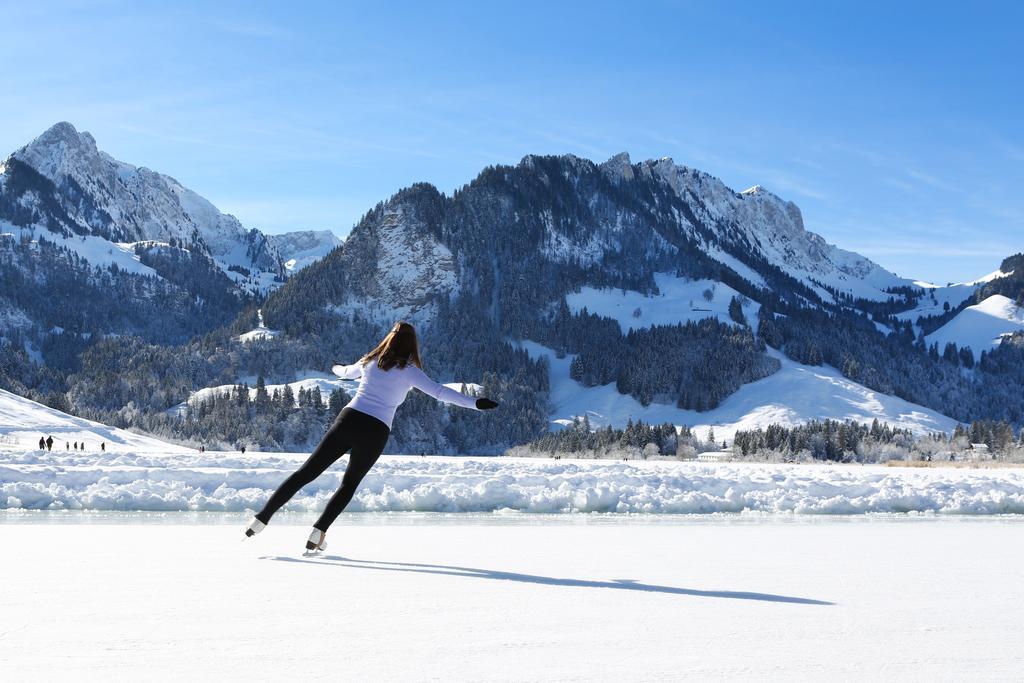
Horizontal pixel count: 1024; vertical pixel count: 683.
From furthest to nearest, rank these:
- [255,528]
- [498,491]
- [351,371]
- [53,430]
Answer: [53,430] → [498,491] → [255,528] → [351,371]

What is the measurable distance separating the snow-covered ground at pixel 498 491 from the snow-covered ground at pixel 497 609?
5.40 m

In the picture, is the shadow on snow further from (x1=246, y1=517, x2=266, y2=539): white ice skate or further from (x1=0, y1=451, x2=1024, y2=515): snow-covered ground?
(x1=0, y1=451, x2=1024, y2=515): snow-covered ground

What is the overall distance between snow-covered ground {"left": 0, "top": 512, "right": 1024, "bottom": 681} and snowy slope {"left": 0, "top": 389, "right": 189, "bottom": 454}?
264 feet

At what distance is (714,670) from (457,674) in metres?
1.36

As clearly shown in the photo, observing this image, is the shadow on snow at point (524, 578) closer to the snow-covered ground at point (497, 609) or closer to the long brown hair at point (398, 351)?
the snow-covered ground at point (497, 609)

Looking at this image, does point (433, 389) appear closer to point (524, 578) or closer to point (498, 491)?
point (524, 578)

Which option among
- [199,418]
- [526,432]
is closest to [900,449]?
[526,432]

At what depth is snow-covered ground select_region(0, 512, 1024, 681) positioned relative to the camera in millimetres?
5094

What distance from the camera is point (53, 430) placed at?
93.3m

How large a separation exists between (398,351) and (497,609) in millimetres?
3421

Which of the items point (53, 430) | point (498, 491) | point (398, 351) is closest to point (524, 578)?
point (398, 351)

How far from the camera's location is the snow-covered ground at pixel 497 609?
5.09 m

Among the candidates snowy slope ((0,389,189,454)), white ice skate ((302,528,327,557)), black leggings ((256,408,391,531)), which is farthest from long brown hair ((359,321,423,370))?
snowy slope ((0,389,189,454))

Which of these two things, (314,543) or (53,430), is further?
(53,430)
